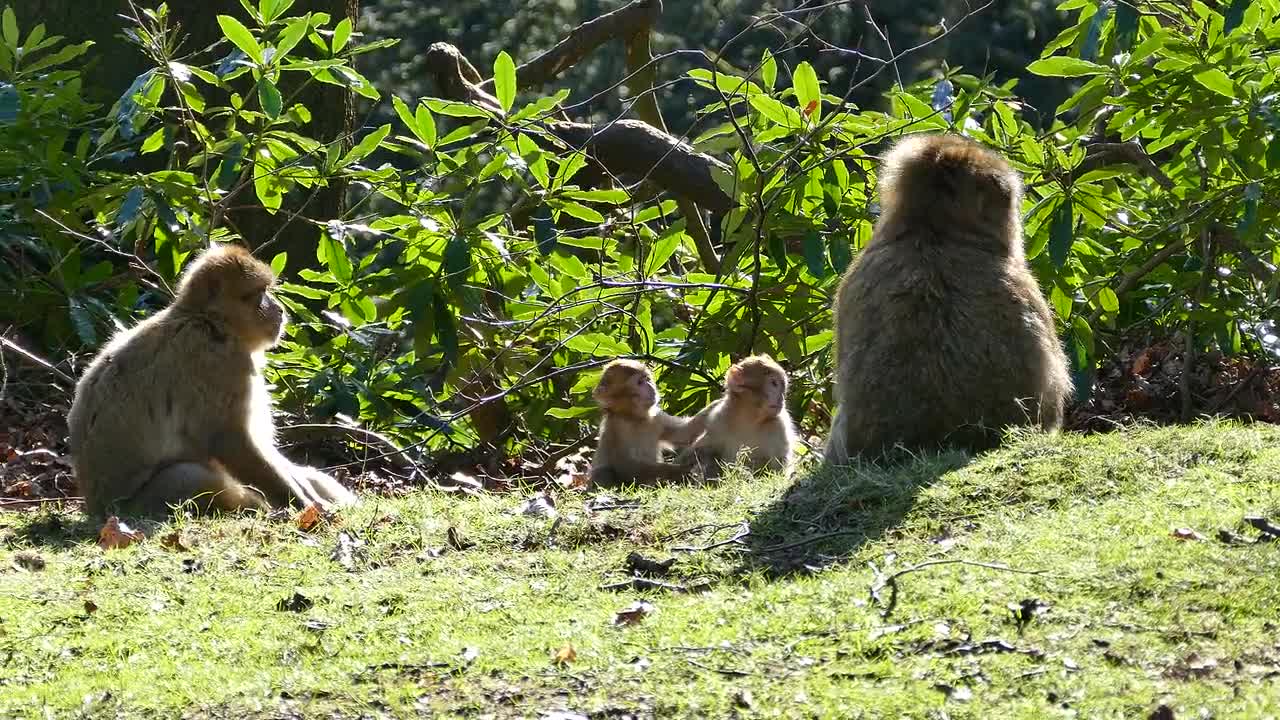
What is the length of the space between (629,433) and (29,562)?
2.83 metres

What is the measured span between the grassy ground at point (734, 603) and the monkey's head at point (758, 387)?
0.80 metres

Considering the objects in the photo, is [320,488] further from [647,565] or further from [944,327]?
[944,327]

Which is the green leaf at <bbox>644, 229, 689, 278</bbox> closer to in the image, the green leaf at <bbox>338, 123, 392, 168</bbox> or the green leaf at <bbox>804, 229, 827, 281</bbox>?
the green leaf at <bbox>804, 229, 827, 281</bbox>

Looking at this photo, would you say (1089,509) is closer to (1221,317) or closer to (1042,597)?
(1042,597)

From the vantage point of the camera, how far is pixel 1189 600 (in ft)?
14.4

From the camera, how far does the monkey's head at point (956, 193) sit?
6.56 m

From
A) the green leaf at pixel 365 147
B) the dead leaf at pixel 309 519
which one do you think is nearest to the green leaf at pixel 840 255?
the green leaf at pixel 365 147

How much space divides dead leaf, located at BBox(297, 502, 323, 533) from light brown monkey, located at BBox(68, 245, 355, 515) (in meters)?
0.70

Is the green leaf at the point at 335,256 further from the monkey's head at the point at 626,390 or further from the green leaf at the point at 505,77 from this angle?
the monkey's head at the point at 626,390

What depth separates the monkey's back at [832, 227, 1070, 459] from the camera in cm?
620

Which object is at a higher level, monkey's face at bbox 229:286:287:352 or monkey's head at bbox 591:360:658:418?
monkey's face at bbox 229:286:287:352

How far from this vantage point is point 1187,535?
194 inches

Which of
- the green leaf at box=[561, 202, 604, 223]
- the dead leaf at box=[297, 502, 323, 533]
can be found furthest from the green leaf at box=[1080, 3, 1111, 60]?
the dead leaf at box=[297, 502, 323, 533]

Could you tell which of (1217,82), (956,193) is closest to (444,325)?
(956,193)
